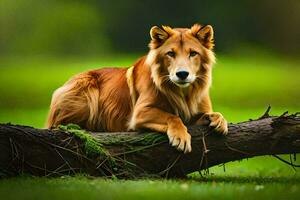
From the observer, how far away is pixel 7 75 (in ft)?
32.7

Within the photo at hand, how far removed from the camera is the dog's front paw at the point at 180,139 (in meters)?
4.89

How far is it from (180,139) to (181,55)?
61 centimetres

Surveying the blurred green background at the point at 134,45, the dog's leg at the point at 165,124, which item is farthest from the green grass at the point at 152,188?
the blurred green background at the point at 134,45

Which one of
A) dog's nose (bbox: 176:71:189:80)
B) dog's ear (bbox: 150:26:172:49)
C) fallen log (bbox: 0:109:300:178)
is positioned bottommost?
fallen log (bbox: 0:109:300:178)

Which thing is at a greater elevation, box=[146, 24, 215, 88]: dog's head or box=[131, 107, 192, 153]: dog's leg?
box=[146, 24, 215, 88]: dog's head

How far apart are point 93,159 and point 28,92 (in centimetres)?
465

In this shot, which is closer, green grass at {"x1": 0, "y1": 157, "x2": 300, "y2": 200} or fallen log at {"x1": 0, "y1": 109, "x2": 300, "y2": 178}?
green grass at {"x1": 0, "y1": 157, "x2": 300, "y2": 200}

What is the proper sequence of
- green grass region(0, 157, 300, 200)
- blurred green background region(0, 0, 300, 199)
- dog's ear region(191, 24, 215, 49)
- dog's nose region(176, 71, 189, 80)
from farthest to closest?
blurred green background region(0, 0, 300, 199) → dog's ear region(191, 24, 215, 49) → dog's nose region(176, 71, 189, 80) → green grass region(0, 157, 300, 200)

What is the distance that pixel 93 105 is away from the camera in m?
5.72

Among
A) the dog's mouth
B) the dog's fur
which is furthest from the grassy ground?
the dog's mouth

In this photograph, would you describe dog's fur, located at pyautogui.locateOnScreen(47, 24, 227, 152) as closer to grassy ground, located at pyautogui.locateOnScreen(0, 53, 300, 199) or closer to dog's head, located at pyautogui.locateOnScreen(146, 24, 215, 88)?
dog's head, located at pyautogui.locateOnScreen(146, 24, 215, 88)

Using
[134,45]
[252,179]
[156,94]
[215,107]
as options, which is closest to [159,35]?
[156,94]

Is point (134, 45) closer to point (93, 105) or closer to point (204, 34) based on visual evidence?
point (93, 105)

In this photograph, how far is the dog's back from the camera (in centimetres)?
565
